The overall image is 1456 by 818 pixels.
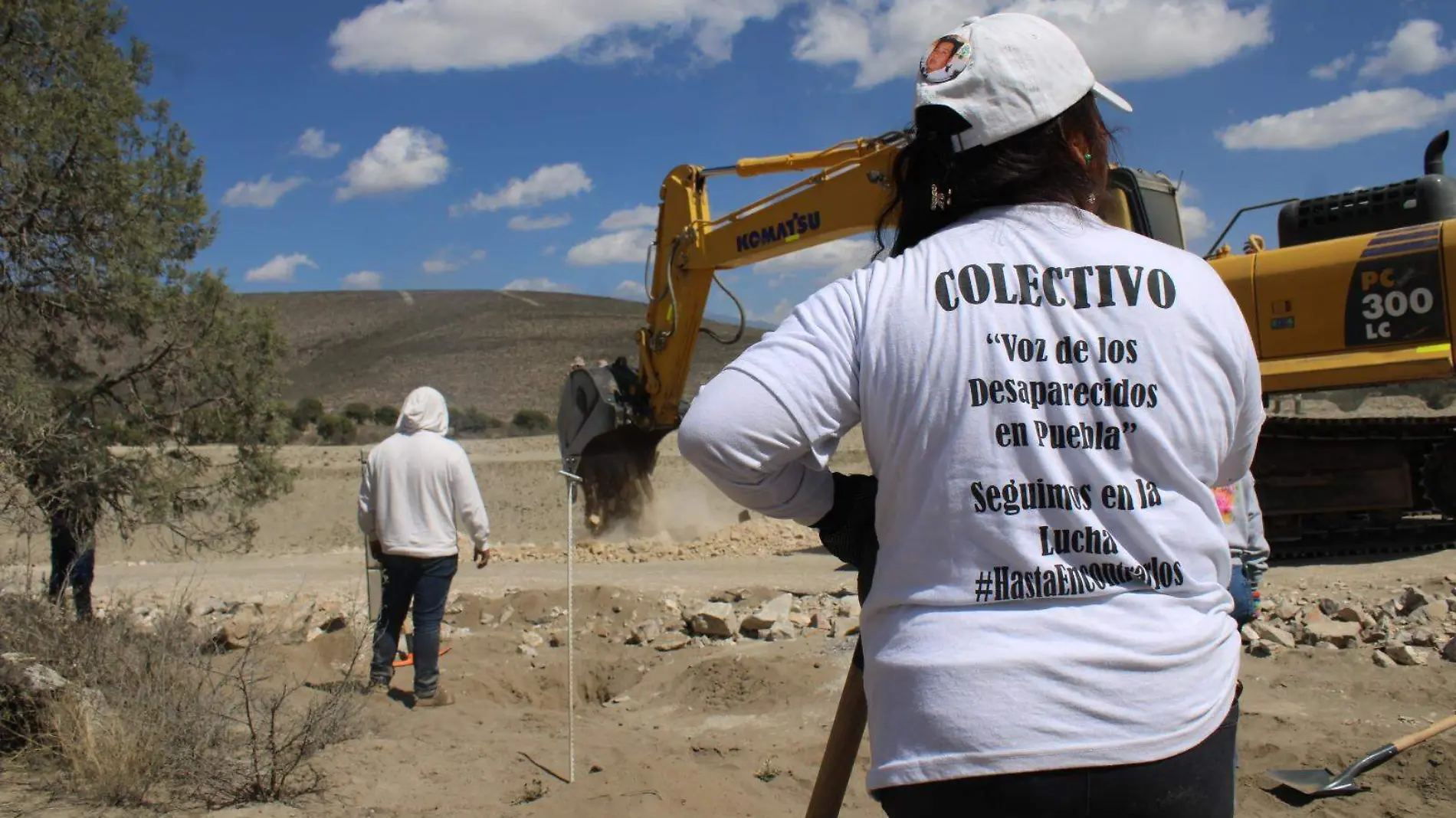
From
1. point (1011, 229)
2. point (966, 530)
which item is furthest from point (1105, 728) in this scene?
point (1011, 229)

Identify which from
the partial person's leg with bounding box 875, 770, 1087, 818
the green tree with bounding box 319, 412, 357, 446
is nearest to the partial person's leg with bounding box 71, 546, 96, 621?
the partial person's leg with bounding box 875, 770, 1087, 818

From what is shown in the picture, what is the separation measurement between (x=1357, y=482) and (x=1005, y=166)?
35.1 ft

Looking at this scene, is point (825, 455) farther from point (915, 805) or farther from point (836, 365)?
point (915, 805)

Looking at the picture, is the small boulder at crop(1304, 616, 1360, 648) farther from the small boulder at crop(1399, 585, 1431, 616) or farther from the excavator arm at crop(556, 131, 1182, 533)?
the excavator arm at crop(556, 131, 1182, 533)

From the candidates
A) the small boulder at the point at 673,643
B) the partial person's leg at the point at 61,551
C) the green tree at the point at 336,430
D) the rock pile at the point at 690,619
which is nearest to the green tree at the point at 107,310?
the partial person's leg at the point at 61,551

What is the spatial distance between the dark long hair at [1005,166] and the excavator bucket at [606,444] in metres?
10.5

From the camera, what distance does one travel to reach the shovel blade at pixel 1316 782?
4836mm

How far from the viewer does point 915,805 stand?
1545mm

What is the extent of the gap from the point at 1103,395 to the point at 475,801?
408 cm

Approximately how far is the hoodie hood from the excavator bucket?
202 inches

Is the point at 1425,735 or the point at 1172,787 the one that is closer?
the point at 1172,787

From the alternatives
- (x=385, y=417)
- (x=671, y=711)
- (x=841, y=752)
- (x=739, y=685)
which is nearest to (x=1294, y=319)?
(x=739, y=685)

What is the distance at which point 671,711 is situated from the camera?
716 cm

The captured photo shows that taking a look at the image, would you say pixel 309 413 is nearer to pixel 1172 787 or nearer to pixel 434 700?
pixel 434 700
